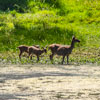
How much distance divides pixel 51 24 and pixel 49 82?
1755 centimetres

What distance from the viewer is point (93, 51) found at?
24.4 metres

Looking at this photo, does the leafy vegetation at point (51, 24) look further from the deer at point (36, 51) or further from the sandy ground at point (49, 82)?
the sandy ground at point (49, 82)

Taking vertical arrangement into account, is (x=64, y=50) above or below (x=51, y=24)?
below

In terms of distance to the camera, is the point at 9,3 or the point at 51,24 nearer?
the point at 51,24

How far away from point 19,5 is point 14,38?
8.99 metres

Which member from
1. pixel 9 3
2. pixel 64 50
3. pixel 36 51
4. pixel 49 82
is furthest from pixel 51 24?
pixel 49 82

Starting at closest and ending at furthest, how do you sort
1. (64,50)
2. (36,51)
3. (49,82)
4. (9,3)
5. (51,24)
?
(49,82), (64,50), (36,51), (51,24), (9,3)

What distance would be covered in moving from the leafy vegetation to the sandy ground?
4.37m

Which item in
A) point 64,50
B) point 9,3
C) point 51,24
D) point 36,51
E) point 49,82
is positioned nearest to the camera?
point 49,82

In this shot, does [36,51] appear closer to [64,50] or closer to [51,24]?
[64,50]

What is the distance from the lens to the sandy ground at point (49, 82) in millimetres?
10922

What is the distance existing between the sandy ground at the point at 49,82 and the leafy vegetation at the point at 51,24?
437 centimetres

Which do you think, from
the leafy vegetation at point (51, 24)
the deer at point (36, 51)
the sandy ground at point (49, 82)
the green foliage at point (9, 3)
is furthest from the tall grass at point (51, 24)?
the sandy ground at point (49, 82)

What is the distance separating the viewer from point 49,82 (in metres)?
13.3
